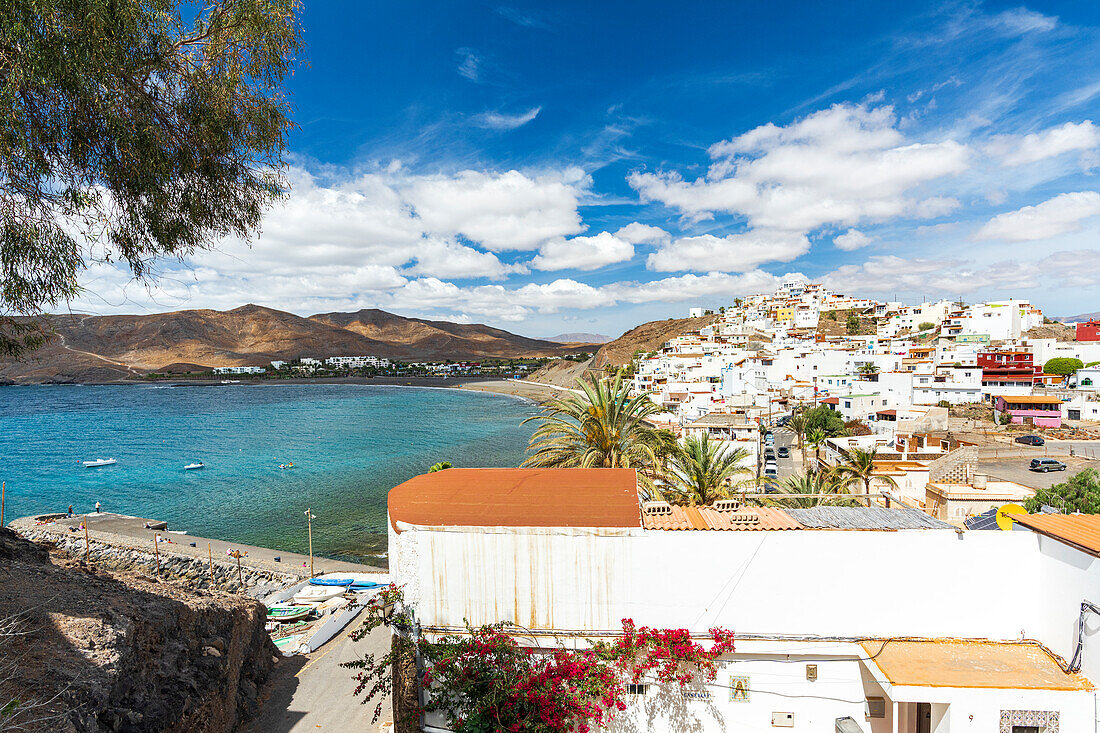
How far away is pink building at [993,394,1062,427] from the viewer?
4791 centimetres

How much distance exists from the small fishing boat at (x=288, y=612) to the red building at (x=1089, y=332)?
326ft

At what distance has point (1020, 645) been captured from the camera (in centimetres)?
609

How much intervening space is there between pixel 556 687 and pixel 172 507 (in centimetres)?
4357

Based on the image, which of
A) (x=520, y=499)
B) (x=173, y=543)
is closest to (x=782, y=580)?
(x=520, y=499)

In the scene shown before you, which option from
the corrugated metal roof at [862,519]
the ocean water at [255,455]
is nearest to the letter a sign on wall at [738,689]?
the corrugated metal roof at [862,519]

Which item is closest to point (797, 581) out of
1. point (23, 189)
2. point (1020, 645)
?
point (1020, 645)

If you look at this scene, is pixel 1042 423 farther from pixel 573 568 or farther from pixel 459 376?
pixel 459 376

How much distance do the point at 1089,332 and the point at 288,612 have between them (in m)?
102

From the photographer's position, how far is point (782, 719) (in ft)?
20.8

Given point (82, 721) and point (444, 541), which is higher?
point (444, 541)

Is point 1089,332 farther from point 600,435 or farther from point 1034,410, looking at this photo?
point 600,435

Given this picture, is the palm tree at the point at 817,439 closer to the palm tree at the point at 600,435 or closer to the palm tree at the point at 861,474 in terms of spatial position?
the palm tree at the point at 861,474

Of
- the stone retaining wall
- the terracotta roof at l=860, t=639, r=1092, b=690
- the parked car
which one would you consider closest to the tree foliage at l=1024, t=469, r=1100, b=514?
the terracotta roof at l=860, t=639, r=1092, b=690

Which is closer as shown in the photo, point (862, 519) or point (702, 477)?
point (862, 519)
